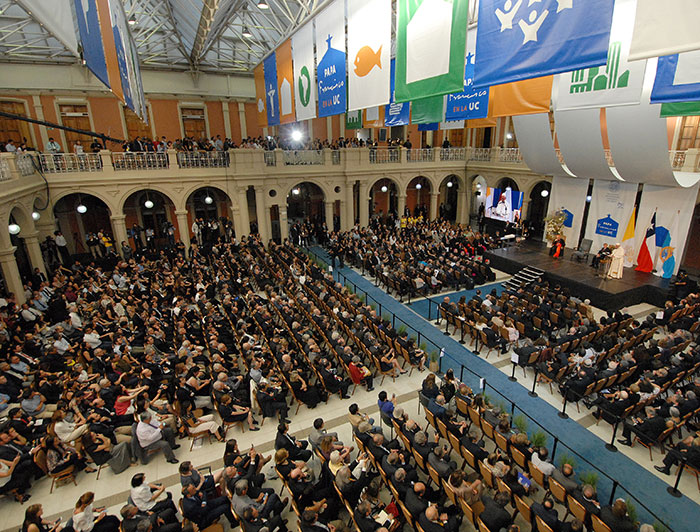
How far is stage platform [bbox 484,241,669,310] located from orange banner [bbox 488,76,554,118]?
9836 millimetres

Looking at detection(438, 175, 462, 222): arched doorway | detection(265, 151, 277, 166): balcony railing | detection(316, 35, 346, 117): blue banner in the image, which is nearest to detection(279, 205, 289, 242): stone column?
detection(265, 151, 277, 166): balcony railing

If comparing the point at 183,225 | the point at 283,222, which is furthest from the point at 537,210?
the point at 183,225

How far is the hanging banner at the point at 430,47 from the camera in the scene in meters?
6.08

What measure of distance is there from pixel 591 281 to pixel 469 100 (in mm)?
9401

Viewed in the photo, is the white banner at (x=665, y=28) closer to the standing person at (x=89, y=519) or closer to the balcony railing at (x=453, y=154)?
the standing person at (x=89, y=519)

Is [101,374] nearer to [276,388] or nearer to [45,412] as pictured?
[45,412]

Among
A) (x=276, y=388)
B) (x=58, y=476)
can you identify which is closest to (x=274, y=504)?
(x=276, y=388)

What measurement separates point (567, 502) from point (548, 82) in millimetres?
7437

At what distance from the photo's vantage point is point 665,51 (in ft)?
12.6

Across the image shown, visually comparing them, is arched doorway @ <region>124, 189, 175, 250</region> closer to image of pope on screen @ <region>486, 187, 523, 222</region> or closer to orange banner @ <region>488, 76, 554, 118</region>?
orange banner @ <region>488, 76, 554, 118</region>

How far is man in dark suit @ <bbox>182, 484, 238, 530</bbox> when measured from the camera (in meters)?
5.73

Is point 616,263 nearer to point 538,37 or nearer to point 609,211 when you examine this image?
point 609,211

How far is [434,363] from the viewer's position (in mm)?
10586

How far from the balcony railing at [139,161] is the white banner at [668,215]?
2292 cm
